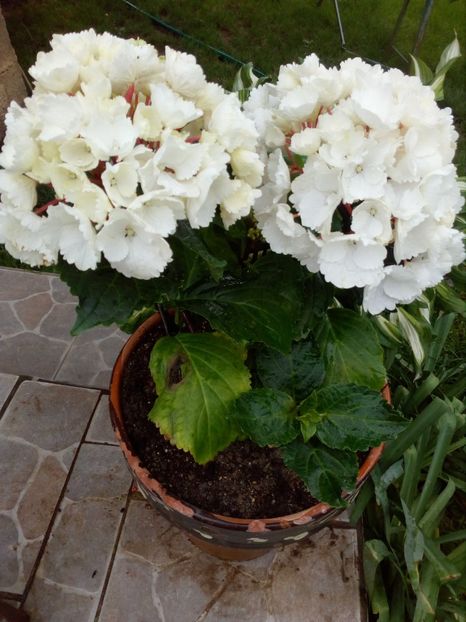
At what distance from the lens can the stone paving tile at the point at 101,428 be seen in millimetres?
1718

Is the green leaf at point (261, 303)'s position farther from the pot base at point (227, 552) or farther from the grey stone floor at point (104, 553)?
the grey stone floor at point (104, 553)

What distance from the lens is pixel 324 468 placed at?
1081 millimetres

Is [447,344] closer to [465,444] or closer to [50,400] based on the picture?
[465,444]

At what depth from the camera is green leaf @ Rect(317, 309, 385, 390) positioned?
44.0 inches

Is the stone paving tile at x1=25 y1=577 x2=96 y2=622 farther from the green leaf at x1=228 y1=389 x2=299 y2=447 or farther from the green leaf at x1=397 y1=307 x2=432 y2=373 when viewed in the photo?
the green leaf at x1=397 y1=307 x2=432 y2=373

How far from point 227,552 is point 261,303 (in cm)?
75

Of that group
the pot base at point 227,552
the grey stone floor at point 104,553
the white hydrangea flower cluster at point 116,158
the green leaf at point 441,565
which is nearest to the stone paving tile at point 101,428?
the grey stone floor at point 104,553

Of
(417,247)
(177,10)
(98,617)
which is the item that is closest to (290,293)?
(417,247)

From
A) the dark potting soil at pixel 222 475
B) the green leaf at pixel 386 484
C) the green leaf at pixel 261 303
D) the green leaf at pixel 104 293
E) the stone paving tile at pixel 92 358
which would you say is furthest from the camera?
→ the stone paving tile at pixel 92 358

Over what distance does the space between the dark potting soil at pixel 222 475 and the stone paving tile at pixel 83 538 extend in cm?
38

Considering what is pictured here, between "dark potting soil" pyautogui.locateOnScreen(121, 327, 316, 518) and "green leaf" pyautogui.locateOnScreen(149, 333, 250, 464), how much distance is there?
0.60 feet

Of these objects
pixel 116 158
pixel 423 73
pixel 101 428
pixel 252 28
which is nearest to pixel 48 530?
pixel 101 428

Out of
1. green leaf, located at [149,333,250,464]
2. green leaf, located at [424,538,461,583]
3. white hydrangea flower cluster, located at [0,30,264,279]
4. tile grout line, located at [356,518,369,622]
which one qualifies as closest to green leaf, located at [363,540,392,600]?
tile grout line, located at [356,518,369,622]

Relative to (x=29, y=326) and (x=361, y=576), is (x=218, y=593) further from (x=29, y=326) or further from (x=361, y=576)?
(x=29, y=326)
